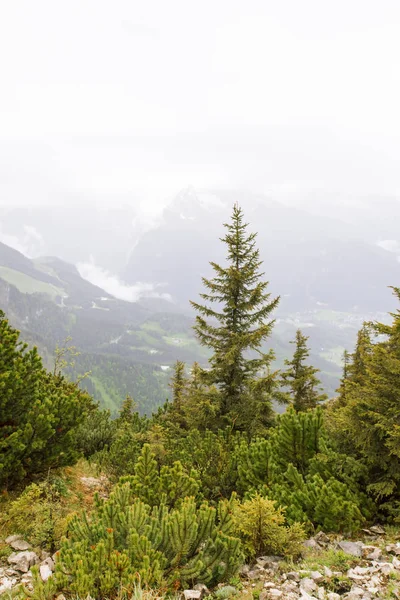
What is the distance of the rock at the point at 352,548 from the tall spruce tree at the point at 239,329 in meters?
9.58

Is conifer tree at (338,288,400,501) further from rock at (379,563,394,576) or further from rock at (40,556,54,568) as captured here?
rock at (40,556,54,568)

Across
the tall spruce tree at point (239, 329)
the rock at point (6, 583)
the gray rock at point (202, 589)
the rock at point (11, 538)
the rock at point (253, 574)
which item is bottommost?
the rock at point (11, 538)

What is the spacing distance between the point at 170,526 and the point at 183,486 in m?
1.61

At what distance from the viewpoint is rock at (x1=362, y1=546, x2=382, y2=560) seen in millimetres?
5672

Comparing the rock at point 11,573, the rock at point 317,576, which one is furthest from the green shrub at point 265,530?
the rock at point 11,573

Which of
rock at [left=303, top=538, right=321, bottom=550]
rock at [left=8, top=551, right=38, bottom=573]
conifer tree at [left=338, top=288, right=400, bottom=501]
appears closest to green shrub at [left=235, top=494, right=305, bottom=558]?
rock at [left=303, top=538, right=321, bottom=550]

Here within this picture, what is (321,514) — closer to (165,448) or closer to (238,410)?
(165,448)

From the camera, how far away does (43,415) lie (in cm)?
763

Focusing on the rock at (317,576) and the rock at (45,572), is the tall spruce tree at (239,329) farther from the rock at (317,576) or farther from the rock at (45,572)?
the rock at (45,572)

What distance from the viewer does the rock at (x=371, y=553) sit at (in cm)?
567

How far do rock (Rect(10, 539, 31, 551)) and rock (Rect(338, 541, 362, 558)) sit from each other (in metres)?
5.63

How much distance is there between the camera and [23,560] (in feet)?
19.3

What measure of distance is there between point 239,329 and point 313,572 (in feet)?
40.5

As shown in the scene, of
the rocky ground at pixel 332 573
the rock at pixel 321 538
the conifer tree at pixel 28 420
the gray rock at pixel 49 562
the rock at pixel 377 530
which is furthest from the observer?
the conifer tree at pixel 28 420
